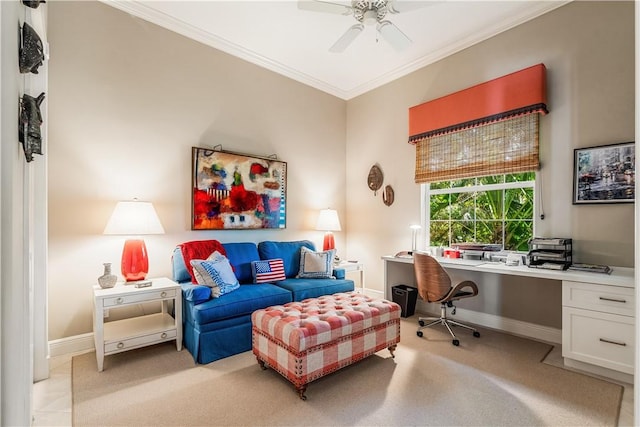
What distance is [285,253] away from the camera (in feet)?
12.4

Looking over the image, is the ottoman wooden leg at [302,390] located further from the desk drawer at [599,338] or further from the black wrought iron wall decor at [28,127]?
the desk drawer at [599,338]

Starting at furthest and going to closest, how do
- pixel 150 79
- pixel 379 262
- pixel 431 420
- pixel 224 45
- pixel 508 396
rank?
pixel 379 262 < pixel 224 45 < pixel 150 79 < pixel 508 396 < pixel 431 420

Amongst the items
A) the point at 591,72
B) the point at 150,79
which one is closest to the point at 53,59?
the point at 150,79

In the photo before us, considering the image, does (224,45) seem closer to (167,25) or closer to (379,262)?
(167,25)

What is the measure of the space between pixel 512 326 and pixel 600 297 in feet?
3.54

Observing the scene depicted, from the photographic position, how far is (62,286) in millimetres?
2666

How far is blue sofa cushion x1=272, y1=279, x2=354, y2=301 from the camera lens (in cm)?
313

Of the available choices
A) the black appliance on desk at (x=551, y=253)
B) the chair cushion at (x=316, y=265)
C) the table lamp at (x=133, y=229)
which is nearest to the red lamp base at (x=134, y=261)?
the table lamp at (x=133, y=229)

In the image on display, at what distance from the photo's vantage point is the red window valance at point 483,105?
2.92 metres

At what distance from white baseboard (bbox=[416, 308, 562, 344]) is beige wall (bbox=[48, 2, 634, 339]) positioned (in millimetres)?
73

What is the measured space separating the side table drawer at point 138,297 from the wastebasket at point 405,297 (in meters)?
2.51

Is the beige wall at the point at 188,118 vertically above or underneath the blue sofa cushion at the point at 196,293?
above

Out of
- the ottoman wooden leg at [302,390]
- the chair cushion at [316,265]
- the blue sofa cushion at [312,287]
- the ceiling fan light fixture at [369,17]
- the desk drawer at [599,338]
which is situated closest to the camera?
the ottoman wooden leg at [302,390]

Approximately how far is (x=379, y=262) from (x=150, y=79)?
3.59 m
